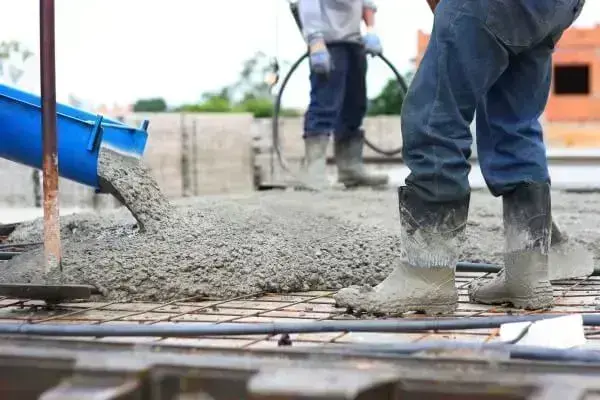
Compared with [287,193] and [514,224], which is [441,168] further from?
[287,193]

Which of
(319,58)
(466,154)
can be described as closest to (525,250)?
(466,154)

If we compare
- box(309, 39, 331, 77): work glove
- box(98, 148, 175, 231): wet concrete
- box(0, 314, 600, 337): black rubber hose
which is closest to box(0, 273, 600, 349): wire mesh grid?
box(0, 314, 600, 337): black rubber hose

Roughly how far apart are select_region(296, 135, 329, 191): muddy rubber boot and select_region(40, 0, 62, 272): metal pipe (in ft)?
10.1

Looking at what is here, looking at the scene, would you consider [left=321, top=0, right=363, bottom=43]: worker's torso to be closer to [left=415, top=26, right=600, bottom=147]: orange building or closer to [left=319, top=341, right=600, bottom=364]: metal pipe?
[left=319, top=341, right=600, bottom=364]: metal pipe

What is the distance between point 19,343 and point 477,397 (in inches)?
29.0

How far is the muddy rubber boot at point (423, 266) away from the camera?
1978 millimetres

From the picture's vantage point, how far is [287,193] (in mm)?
4770

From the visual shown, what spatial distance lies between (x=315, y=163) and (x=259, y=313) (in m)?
3.32

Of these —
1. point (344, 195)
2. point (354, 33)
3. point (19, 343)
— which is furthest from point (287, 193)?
point (19, 343)

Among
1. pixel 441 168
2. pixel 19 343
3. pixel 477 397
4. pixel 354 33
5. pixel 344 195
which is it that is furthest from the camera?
pixel 354 33

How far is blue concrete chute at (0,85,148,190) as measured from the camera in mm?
2484

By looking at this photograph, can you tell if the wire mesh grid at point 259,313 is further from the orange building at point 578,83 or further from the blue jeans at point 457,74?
the orange building at point 578,83

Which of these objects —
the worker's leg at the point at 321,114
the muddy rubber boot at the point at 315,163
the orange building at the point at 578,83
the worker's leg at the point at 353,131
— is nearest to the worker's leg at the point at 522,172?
the worker's leg at the point at 321,114

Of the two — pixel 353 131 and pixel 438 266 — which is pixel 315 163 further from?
pixel 438 266
